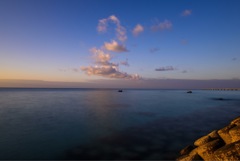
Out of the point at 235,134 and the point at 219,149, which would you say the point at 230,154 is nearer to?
the point at 219,149

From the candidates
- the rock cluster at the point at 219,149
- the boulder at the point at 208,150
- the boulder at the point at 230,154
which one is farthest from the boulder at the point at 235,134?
the boulder at the point at 230,154

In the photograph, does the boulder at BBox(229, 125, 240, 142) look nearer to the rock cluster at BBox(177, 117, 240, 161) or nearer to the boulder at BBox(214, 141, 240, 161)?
the rock cluster at BBox(177, 117, 240, 161)

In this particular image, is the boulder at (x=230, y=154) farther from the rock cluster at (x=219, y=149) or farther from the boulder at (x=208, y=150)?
the boulder at (x=208, y=150)

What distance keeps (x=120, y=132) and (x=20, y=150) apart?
35.6 feet

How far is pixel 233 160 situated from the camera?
8.52 meters

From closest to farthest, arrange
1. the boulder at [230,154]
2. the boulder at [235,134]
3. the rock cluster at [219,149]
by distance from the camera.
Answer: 1. the boulder at [230,154]
2. the rock cluster at [219,149]
3. the boulder at [235,134]

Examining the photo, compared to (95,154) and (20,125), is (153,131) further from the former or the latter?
(20,125)

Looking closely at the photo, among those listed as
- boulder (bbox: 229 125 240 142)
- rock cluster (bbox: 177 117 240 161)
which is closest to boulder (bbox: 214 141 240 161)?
rock cluster (bbox: 177 117 240 161)

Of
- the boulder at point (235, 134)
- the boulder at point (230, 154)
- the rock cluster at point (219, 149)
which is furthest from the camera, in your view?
the boulder at point (235, 134)

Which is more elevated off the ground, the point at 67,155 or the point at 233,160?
the point at 233,160

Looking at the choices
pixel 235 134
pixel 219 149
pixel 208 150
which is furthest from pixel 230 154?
pixel 235 134

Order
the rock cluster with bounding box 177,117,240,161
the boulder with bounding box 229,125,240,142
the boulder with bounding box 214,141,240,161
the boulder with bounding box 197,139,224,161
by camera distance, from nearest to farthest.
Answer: the boulder with bounding box 214,141,240,161 < the rock cluster with bounding box 177,117,240,161 < the boulder with bounding box 197,139,224,161 < the boulder with bounding box 229,125,240,142

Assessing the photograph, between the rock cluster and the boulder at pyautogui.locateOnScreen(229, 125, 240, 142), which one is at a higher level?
the boulder at pyautogui.locateOnScreen(229, 125, 240, 142)

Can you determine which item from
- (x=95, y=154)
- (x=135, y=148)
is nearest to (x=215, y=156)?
(x=135, y=148)
